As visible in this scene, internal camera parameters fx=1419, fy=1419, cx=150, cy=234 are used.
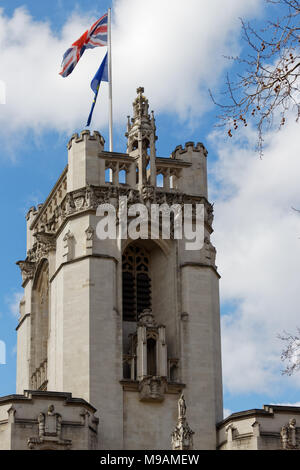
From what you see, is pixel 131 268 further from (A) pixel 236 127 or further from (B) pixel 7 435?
(A) pixel 236 127

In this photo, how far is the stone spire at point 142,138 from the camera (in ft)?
201

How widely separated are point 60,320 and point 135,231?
4.96 meters

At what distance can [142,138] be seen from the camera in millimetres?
61875

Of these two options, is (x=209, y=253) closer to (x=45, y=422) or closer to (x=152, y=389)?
(x=152, y=389)

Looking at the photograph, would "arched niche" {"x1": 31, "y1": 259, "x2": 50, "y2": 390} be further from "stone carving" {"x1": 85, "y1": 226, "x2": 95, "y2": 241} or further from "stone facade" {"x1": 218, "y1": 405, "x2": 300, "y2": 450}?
"stone facade" {"x1": 218, "y1": 405, "x2": 300, "y2": 450}

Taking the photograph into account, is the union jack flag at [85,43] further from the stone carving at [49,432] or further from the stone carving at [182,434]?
the stone carving at [182,434]

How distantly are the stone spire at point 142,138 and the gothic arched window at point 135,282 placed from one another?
3.16 metres

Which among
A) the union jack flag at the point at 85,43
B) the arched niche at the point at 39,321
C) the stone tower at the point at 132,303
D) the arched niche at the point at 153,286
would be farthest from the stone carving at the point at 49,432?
the union jack flag at the point at 85,43

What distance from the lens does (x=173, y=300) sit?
5950 cm

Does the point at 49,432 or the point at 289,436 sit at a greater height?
the point at 289,436

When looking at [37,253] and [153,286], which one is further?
[37,253]

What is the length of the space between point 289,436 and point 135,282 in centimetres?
1019

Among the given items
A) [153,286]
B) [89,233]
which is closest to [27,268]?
[153,286]
